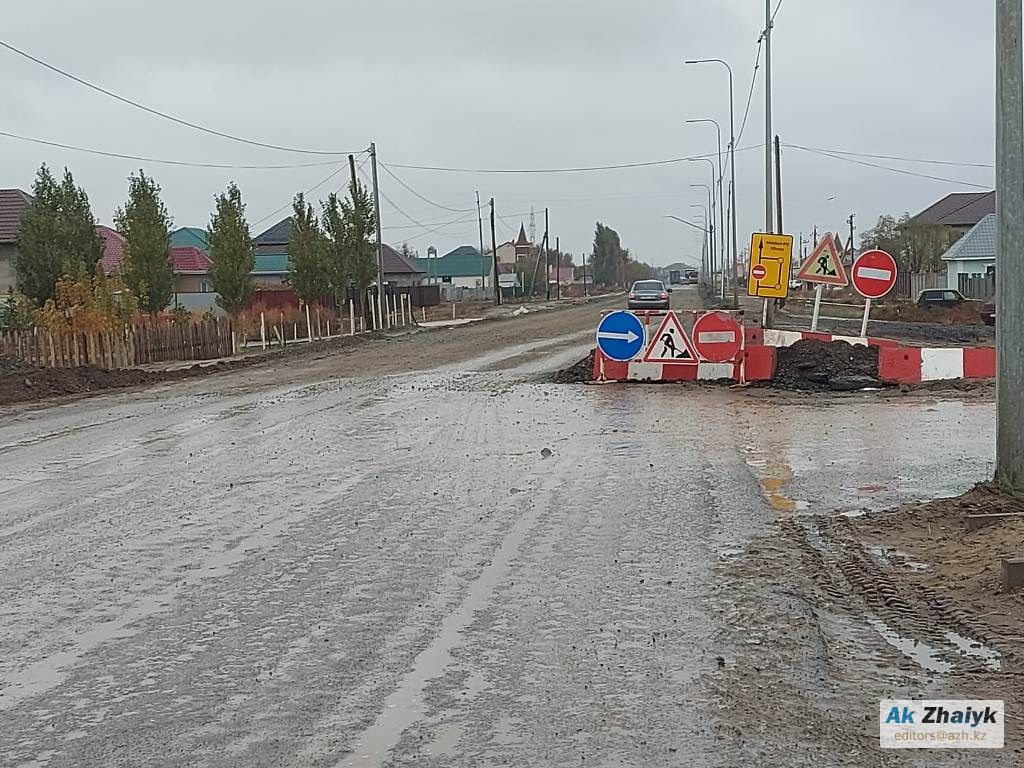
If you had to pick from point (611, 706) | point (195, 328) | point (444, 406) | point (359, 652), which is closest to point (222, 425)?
point (444, 406)

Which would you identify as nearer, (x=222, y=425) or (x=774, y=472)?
(x=774, y=472)

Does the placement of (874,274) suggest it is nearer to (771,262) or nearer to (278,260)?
(771,262)

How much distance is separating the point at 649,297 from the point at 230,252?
78.2ft

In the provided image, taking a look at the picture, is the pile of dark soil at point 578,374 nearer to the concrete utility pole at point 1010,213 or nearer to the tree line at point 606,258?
the concrete utility pole at point 1010,213

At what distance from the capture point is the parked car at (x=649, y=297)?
6078 cm

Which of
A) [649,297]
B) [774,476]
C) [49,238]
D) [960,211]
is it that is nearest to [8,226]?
[49,238]

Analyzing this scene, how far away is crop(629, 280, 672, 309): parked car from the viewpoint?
60.8m

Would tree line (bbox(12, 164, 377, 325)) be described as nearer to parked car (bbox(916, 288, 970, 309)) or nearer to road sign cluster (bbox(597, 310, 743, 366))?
road sign cluster (bbox(597, 310, 743, 366))

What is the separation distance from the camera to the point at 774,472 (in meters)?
12.7

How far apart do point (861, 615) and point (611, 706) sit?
2.21 metres

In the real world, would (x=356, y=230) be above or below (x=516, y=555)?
above

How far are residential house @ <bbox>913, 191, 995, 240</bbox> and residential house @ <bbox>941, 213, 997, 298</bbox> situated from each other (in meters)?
13.4

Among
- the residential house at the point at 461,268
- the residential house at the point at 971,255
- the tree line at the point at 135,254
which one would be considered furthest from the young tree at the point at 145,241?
the residential house at the point at 461,268

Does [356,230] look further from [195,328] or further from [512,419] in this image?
[512,419]
